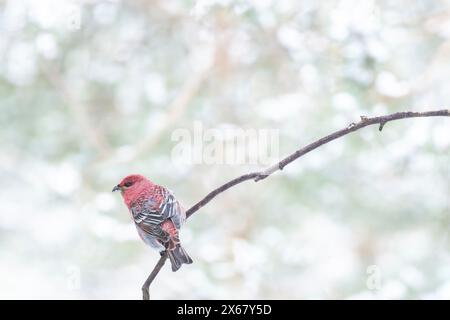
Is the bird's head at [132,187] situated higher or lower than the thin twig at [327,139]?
higher

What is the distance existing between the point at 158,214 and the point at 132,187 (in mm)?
220

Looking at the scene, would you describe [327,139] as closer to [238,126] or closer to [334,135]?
[334,135]

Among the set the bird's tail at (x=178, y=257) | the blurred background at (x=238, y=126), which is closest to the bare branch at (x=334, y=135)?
the bird's tail at (x=178, y=257)

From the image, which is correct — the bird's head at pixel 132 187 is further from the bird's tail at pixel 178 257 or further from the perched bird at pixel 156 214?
the bird's tail at pixel 178 257

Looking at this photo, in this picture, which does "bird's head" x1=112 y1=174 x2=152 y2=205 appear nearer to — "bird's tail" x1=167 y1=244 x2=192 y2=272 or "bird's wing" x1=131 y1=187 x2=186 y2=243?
"bird's wing" x1=131 y1=187 x2=186 y2=243

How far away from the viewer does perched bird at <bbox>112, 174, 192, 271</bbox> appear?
1.63 metres

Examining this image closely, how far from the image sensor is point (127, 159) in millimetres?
3674

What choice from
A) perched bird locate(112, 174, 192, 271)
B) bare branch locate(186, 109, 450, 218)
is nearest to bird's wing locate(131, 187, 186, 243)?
perched bird locate(112, 174, 192, 271)

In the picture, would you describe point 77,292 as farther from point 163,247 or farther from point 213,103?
point 163,247

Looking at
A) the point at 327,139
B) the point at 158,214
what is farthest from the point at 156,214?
the point at 327,139

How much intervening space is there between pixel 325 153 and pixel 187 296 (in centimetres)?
111

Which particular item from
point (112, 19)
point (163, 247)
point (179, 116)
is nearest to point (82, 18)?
point (112, 19)

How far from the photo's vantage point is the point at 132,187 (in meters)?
1.96

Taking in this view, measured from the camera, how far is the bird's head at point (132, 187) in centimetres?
193
